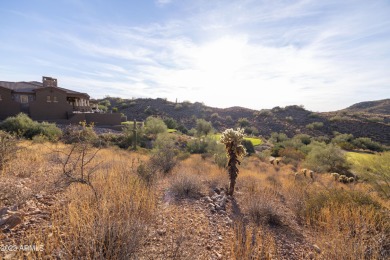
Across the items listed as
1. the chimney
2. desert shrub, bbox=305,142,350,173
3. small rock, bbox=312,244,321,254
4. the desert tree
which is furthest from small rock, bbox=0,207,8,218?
the chimney

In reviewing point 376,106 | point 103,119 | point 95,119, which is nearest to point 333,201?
point 103,119

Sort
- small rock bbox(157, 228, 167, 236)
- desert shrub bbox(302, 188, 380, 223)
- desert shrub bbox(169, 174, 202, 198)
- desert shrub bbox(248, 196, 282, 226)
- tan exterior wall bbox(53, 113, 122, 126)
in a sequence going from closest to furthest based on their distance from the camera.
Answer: small rock bbox(157, 228, 167, 236), desert shrub bbox(248, 196, 282, 226), desert shrub bbox(302, 188, 380, 223), desert shrub bbox(169, 174, 202, 198), tan exterior wall bbox(53, 113, 122, 126)

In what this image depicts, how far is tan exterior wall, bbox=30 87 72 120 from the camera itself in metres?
22.3

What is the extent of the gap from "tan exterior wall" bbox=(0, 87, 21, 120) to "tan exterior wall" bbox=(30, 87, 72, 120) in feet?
5.57

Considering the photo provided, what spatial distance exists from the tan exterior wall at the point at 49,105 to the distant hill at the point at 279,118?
13.9m

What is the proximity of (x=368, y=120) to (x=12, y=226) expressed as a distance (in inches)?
2300

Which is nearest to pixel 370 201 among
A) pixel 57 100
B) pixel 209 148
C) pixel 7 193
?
pixel 7 193

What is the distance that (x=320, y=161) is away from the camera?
55.0 ft

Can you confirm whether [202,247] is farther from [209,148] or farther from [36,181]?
[209,148]

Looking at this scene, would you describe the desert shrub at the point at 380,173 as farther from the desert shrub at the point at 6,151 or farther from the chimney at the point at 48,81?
the chimney at the point at 48,81

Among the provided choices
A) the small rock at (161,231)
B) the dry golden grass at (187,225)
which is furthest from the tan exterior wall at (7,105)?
the small rock at (161,231)

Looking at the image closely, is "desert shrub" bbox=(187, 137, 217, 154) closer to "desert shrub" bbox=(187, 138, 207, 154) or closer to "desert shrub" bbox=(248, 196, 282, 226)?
"desert shrub" bbox=(187, 138, 207, 154)

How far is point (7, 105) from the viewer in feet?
69.6

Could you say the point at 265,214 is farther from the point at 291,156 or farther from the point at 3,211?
the point at 291,156
